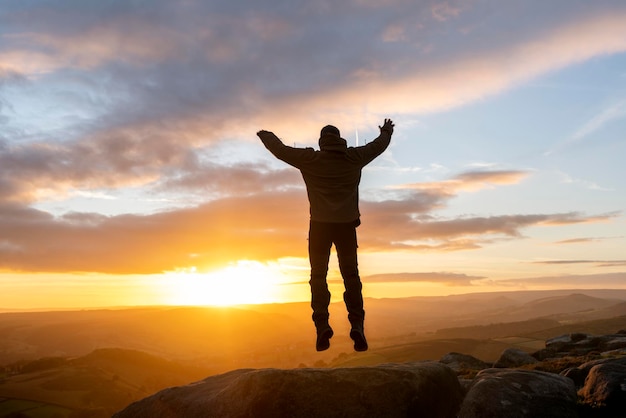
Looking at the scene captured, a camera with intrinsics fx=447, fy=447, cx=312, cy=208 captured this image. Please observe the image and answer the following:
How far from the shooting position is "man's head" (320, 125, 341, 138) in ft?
30.4

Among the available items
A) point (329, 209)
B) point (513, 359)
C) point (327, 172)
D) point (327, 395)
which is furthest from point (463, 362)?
point (327, 172)

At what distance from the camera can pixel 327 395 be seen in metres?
8.28

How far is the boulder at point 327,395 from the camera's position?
8.15 meters

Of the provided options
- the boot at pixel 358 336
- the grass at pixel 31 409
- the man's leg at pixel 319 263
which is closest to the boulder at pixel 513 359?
the boot at pixel 358 336

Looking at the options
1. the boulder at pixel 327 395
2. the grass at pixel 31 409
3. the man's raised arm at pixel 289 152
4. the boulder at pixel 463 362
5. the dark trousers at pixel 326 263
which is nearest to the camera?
the boulder at pixel 327 395

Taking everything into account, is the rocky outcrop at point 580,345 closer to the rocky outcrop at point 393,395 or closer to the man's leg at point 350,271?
the rocky outcrop at point 393,395

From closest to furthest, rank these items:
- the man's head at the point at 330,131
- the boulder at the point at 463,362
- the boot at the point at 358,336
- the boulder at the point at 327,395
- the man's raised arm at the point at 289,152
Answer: the boulder at the point at 327,395 < the boot at the point at 358,336 < the man's raised arm at the point at 289,152 < the man's head at the point at 330,131 < the boulder at the point at 463,362

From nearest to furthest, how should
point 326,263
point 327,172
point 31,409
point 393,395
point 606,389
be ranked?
point 393,395, point 327,172, point 326,263, point 606,389, point 31,409

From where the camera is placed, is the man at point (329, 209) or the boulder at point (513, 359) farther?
the boulder at point (513, 359)

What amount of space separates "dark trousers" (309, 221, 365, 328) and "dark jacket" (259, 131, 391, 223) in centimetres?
22

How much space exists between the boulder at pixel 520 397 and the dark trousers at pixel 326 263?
3.19 m

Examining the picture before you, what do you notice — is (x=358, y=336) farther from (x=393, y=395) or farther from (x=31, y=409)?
(x=31, y=409)

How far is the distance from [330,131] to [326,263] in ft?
8.99

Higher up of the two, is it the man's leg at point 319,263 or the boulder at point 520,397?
the man's leg at point 319,263
